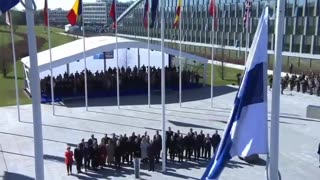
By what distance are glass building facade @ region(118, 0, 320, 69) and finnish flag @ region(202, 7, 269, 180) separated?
92.9 ft

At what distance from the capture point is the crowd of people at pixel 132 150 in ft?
51.6

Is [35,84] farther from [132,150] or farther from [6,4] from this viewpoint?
[132,150]

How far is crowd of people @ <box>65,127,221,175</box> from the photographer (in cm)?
1573

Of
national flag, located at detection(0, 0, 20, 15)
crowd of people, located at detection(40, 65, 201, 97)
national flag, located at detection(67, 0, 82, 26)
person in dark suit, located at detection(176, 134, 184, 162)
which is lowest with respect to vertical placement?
person in dark suit, located at detection(176, 134, 184, 162)

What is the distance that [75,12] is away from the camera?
65.4 ft

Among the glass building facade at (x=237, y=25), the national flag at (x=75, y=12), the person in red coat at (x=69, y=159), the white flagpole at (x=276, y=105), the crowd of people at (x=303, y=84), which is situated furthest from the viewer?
the glass building facade at (x=237, y=25)

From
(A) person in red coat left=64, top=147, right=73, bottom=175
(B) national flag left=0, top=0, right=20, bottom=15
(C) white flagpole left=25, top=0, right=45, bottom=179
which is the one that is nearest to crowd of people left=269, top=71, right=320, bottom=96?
(A) person in red coat left=64, top=147, right=73, bottom=175

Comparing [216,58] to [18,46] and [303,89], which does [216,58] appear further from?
[18,46]

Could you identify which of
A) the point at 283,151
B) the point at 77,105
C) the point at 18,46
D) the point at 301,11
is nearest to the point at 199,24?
the point at 301,11

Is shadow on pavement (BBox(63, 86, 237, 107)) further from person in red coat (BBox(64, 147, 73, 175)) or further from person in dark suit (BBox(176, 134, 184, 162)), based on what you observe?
person in red coat (BBox(64, 147, 73, 175))

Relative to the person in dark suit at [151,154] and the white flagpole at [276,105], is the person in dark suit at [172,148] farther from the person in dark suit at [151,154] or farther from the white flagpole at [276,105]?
the white flagpole at [276,105]

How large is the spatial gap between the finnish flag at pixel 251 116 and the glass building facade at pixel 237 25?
1115 inches

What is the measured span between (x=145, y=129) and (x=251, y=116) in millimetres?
15097

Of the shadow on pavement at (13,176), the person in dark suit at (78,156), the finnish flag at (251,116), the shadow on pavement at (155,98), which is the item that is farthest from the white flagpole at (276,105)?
the shadow on pavement at (155,98)
